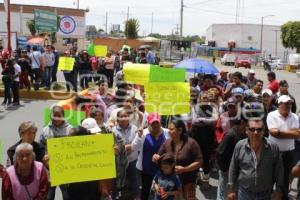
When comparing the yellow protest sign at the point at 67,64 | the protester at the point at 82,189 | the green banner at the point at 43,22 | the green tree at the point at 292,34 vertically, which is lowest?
the protester at the point at 82,189

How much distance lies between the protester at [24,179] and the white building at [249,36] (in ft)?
306

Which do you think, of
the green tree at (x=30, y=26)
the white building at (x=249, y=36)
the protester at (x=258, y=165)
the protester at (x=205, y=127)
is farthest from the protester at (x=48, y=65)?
the white building at (x=249, y=36)

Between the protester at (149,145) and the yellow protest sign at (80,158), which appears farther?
the protester at (149,145)

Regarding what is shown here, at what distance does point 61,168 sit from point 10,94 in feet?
37.0

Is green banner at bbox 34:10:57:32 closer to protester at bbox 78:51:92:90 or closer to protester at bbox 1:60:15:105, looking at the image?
protester at bbox 78:51:92:90

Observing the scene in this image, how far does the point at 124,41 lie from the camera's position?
58.5 metres

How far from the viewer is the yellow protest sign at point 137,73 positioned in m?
10.2

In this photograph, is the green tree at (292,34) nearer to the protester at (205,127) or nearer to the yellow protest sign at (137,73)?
the yellow protest sign at (137,73)

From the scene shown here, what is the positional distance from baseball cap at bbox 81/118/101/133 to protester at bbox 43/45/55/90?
12.0 meters

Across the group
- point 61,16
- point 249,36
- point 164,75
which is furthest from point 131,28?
point 164,75

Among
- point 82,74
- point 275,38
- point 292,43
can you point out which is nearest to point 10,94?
point 82,74

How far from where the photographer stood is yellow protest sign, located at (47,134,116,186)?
4.73 meters

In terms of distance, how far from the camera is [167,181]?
5133mm

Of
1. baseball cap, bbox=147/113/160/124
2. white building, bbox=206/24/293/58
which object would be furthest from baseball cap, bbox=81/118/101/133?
white building, bbox=206/24/293/58
